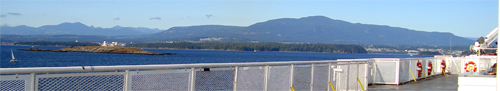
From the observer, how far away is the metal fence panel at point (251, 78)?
11.0 m

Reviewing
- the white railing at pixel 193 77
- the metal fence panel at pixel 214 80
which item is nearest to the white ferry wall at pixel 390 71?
the white railing at pixel 193 77

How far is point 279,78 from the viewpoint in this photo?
1245 cm

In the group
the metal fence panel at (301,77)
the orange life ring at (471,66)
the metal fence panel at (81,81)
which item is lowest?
the orange life ring at (471,66)

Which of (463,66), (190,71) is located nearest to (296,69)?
(190,71)

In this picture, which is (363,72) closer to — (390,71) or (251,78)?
(390,71)

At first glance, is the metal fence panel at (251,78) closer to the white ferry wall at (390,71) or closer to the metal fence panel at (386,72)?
the white ferry wall at (390,71)

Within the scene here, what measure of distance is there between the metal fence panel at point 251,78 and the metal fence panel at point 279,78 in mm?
342

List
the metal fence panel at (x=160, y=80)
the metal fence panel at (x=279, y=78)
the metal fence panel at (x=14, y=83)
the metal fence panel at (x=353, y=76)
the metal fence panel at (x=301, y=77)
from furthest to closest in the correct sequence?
the metal fence panel at (x=353, y=76) < the metal fence panel at (x=301, y=77) < the metal fence panel at (x=279, y=78) < the metal fence panel at (x=160, y=80) < the metal fence panel at (x=14, y=83)

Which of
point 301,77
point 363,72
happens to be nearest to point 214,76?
point 301,77

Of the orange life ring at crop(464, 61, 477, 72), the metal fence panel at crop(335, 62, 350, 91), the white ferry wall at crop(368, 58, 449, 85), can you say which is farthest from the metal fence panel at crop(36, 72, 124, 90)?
the orange life ring at crop(464, 61, 477, 72)

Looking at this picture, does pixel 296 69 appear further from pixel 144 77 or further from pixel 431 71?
pixel 431 71

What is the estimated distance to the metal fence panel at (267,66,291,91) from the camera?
1210 centimetres

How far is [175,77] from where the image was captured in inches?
366

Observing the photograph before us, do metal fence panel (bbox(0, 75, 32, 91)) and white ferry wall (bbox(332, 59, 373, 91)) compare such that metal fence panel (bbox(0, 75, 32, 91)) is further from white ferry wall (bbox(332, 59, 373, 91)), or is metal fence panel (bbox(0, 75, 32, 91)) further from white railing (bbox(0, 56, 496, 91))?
white ferry wall (bbox(332, 59, 373, 91))
